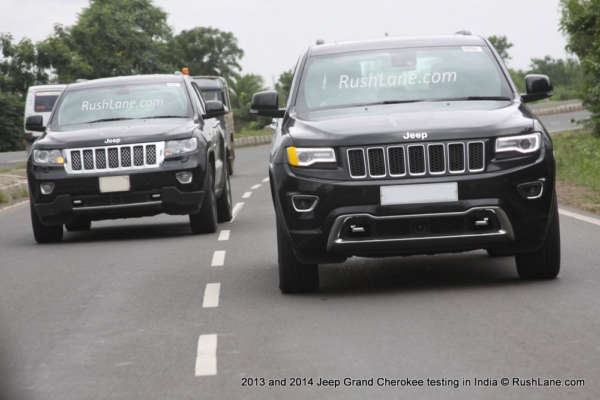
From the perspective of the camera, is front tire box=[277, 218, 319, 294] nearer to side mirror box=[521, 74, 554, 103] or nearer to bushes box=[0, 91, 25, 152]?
side mirror box=[521, 74, 554, 103]

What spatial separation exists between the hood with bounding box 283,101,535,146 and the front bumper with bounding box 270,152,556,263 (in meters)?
0.27

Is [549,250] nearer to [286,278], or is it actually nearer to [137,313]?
[286,278]

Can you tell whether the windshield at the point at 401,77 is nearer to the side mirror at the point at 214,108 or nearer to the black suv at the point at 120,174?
the black suv at the point at 120,174

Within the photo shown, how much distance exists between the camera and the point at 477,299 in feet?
27.1

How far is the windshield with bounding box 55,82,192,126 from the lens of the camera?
567 inches

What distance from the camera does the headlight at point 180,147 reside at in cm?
1349

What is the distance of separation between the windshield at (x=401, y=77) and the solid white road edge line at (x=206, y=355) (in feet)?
8.64

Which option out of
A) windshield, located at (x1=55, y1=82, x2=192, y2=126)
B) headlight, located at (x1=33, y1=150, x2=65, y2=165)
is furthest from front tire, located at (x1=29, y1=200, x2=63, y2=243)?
windshield, located at (x1=55, y1=82, x2=192, y2=126)

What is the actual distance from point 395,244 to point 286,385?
2.50 metres

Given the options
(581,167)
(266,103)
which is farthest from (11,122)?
(266,103)

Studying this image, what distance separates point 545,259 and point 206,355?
Answer: 2.94 metres

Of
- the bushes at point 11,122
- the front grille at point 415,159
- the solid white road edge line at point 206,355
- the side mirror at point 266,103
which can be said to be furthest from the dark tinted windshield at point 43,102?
the solid white road edge line at point 206,355

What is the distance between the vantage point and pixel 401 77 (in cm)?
950

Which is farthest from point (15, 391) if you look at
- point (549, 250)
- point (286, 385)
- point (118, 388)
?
point (549, 250)
